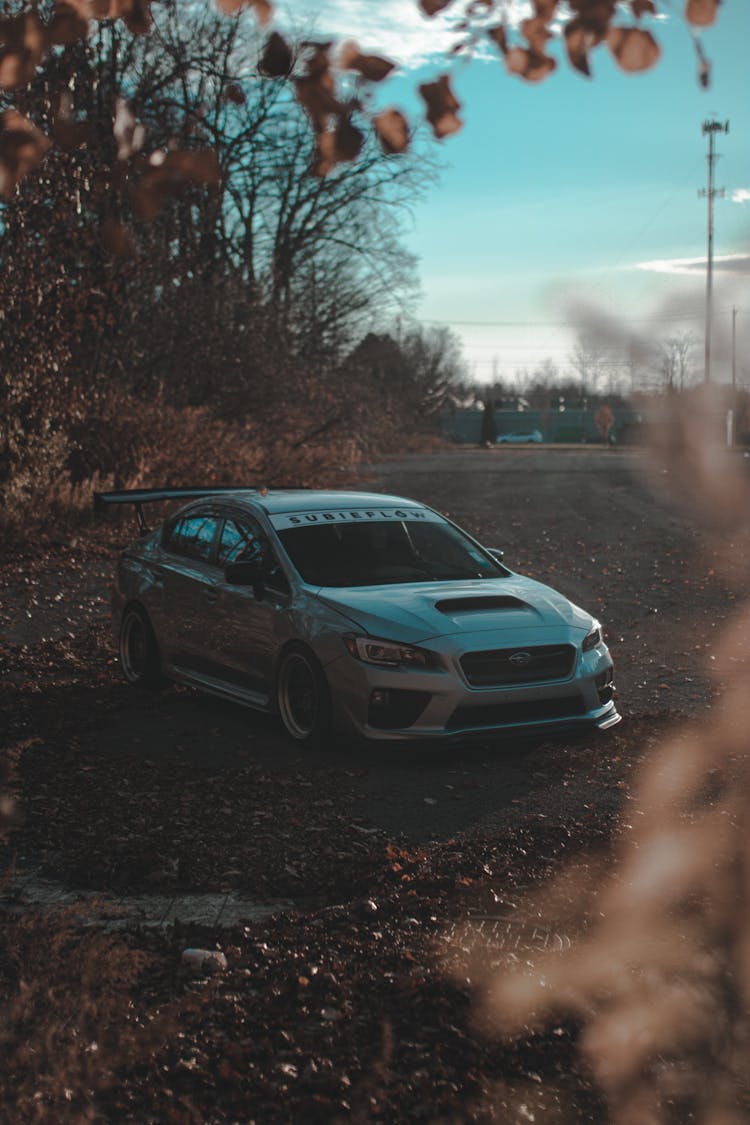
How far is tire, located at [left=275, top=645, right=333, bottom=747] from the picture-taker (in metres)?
8.17

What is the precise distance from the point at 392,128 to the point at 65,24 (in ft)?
2.95

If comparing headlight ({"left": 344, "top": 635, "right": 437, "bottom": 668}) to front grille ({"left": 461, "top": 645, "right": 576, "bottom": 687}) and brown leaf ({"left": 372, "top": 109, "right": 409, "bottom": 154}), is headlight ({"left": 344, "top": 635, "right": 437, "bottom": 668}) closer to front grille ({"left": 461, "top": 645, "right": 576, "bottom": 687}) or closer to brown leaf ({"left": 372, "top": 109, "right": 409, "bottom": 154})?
front grille ({"left": 461, "top": 645, "right": 576, "bottom": 687})

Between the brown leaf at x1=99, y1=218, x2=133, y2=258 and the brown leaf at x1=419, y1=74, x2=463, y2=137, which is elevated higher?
the brown leaf at x1=419, y1=74, x2=463, y2=137

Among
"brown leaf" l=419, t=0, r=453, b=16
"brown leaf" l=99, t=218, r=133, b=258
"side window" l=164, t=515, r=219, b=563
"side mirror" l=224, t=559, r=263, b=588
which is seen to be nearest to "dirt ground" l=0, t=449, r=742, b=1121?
"side mirror" l=224, t=559, r=263, b=588

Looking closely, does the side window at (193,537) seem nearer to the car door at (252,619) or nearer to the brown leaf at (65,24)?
the car door at (252,619)

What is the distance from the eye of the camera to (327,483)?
33.8 meters

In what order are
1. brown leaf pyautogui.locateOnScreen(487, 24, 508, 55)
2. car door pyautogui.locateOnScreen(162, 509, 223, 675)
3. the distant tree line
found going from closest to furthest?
brown leaf pyautogui.locateOnScreen(487, 24, 508, 55) < car door pyautogui.locateOnScreen(162, 509, 223, 675) < the distant tree line

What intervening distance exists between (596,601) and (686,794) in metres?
8.49

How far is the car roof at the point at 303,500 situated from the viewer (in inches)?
384

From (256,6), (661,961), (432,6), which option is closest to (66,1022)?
(661,961)

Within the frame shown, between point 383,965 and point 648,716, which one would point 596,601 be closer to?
point 648,716

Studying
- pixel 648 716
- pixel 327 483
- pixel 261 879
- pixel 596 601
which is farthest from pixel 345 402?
pixel 261 879

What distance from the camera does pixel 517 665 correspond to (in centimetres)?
811

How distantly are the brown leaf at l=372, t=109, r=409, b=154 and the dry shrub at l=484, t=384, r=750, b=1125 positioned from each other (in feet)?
8.80
